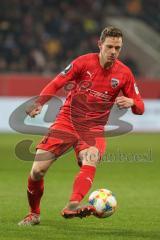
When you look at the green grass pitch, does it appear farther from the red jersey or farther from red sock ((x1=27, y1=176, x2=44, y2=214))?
the red jersey

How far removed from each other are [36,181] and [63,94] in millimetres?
14558

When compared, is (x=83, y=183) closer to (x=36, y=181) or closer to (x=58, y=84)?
(x=36, y=181)

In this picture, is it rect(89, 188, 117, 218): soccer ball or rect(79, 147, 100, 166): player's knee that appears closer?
rect(89, 188, 117, 218): soccer ball

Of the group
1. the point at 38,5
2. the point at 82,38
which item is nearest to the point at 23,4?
the point at 38,5

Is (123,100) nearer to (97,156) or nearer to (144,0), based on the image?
(97,156)

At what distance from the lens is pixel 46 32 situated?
1029 inches

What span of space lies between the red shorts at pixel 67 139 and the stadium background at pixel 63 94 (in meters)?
0.89

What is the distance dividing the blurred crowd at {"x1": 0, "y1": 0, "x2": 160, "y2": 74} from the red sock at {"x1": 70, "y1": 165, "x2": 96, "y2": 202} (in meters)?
16.8

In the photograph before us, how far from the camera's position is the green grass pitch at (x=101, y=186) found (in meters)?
7.48

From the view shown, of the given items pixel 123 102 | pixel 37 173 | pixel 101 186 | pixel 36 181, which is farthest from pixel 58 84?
pixel 101 186

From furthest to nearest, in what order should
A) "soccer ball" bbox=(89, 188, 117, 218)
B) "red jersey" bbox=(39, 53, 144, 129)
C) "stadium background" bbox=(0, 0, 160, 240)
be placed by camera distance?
"stadium background" bbox=(0, 0, 160, 240) < "red jersey" bbox=(39, 53, 144, 129) < "soccer ball" bbox=(89, 188, 117, 218)

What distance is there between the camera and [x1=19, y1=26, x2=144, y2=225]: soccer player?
763 cm

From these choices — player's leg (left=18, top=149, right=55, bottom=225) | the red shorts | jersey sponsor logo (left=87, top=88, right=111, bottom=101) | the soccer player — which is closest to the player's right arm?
the soccer player

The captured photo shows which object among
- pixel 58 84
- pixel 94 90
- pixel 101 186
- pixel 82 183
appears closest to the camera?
pixel 82 183
